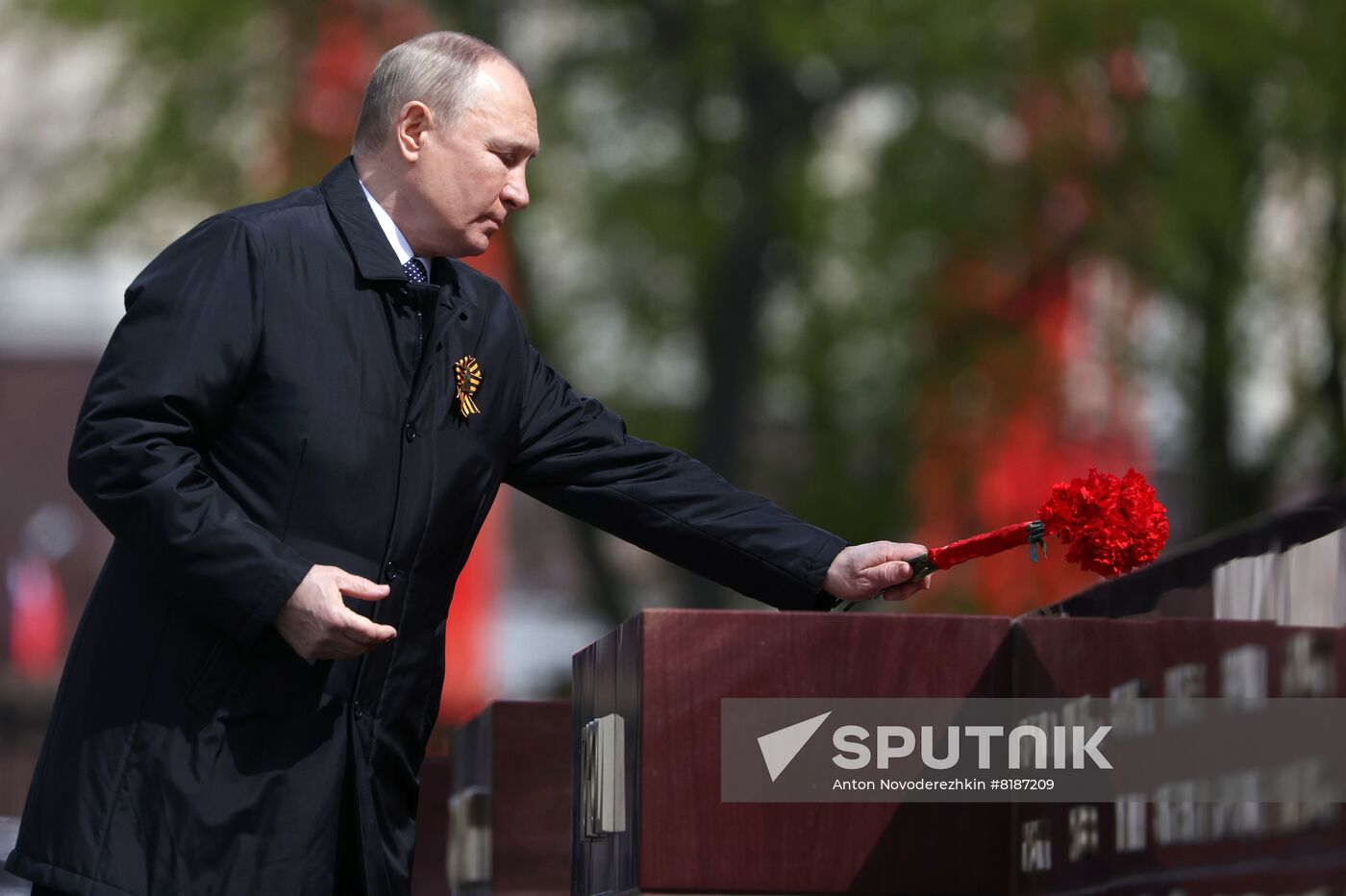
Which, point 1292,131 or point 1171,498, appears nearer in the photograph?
point 1292,131

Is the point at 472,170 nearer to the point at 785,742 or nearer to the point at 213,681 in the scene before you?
the point at 213,681

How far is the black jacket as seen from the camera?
9.84 feet

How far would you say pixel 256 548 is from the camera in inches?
117

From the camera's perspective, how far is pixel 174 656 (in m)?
3.08

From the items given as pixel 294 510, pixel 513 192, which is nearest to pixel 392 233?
pixel 513 192

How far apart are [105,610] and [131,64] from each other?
13196 mm

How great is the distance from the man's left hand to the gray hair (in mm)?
917

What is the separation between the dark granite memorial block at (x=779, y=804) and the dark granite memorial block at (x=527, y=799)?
4.20 ft

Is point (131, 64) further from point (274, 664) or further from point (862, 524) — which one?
point (274, 664)

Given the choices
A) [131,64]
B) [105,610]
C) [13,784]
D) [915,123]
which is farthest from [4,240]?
[105,610]

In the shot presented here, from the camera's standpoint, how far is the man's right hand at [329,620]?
2939 mm

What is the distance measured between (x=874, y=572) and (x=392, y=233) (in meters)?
0.90

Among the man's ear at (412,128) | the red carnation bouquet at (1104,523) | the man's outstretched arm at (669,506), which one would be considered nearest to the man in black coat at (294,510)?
the man's ear at (412,128)

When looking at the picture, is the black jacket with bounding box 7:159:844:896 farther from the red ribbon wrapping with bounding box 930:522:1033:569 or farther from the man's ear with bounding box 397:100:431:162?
the red ribbon wrapping with bounding box 930:522:1033:569
